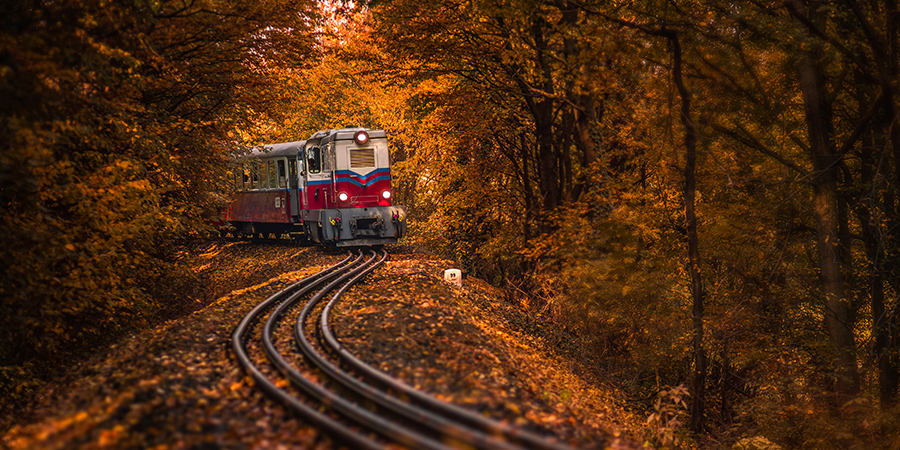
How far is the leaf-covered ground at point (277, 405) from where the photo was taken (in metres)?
4.83

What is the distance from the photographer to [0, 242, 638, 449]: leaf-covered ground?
483cm

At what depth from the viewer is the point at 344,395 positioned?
A: 5.81m

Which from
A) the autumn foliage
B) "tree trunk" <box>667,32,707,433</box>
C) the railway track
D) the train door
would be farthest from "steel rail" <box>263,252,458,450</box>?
the train door

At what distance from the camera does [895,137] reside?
9.55 metres

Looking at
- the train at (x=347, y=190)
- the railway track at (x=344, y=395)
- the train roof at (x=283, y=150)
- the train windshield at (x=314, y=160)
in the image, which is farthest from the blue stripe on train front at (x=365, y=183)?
the railway track at (x=344, y=395)

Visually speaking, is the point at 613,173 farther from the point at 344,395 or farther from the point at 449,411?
the point at 449,411

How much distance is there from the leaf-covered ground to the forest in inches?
60.3

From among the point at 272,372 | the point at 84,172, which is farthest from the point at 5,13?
the point at 272,372

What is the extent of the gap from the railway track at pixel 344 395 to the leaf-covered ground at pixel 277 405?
0.21m

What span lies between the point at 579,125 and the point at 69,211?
10.3 meters

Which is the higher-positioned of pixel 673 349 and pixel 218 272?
pixel 218 272

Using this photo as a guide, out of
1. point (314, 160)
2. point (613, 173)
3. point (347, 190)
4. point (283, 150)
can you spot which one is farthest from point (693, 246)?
point (283, 150)

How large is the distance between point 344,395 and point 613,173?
10.3m

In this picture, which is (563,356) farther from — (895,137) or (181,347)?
(181,347)
